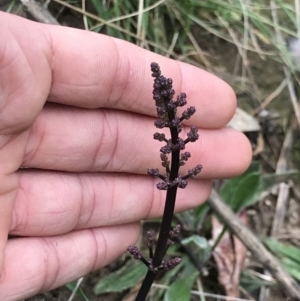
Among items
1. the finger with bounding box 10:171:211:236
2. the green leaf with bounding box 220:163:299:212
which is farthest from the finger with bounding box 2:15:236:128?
the green leaf with bounding box 220:163:299:212

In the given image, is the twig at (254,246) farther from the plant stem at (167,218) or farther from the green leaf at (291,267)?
the plant stem at (167,218)

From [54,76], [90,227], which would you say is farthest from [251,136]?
[54,76]

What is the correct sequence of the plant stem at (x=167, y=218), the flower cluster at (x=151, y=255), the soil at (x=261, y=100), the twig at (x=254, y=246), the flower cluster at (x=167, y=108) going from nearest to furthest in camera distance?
1. the flower cluster at (x=167, y=108)
2. the plant stem at (x=167, y=218)
3. the flower cluster at (x=151, y=255)
4. the twig at (x=254, y=246)
5. the soil at (x=261, y=100)

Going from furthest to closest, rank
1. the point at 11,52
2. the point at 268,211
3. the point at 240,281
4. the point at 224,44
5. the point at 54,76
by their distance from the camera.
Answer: the point at 224,44 < the point at 268,211 < the point at 240,281 < the point at 54,76 < the point at 11,52

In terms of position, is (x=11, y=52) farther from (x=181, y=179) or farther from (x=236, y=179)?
(x=236, y=179)

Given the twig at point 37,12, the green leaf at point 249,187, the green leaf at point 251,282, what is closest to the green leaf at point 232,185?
the green leaf at point 249,187
